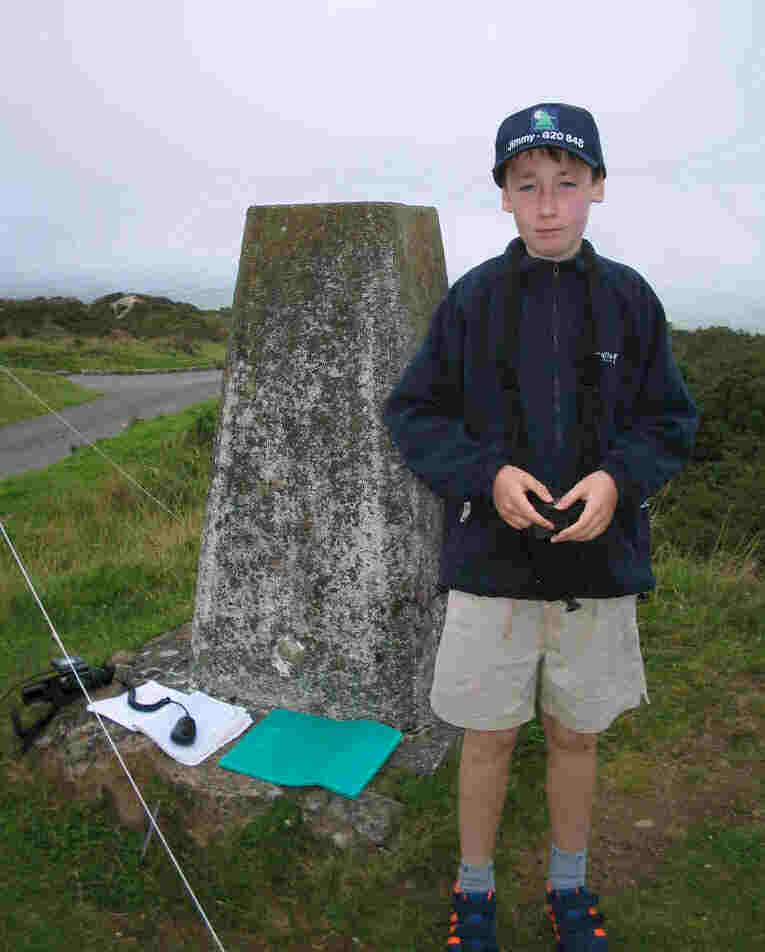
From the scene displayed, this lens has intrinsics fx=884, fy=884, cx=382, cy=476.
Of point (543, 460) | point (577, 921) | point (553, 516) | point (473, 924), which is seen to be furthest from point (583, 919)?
point (543, 460)

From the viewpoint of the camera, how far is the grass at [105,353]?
29172mm

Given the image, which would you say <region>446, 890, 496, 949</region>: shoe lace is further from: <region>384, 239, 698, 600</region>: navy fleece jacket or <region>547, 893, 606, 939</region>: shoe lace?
<region>384, 239, 698, 600</region>: navy fleece jacket

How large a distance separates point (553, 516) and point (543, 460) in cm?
17

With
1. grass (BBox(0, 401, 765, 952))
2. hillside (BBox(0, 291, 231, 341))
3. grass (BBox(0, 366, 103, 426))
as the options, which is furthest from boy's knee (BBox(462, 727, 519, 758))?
hillside (BBox(0, 291, 231, 341))

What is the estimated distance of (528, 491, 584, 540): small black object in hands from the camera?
7.00 ft

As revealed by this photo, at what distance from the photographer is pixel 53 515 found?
32.4 feet

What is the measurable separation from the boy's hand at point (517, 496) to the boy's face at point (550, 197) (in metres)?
0.59

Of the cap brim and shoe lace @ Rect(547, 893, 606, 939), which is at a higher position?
the cap brim

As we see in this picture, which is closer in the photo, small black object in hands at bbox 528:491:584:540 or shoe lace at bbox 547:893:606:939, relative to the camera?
small black object in hands at bbox 528:491:584:540

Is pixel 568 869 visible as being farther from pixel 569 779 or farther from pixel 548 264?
pixel 548 264

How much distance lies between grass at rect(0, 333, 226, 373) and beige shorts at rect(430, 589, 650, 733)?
2637 cm

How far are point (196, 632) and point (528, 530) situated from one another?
180cm

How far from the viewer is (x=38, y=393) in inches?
806

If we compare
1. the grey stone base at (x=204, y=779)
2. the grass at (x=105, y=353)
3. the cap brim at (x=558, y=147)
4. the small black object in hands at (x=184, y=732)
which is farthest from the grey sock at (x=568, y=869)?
the grass at (x=105, y=353)
